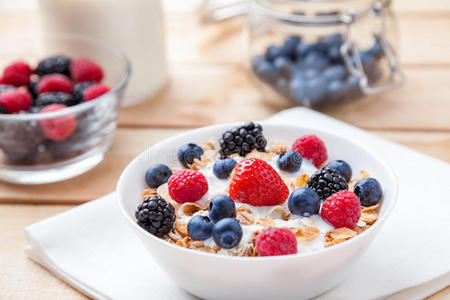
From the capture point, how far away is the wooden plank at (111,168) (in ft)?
3.96

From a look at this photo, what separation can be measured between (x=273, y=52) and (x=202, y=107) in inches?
8.7

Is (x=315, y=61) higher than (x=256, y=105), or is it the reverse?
(x=315, y=61)

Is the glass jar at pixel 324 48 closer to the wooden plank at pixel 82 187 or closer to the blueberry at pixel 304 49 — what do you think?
the blueberry at pixel 304 49

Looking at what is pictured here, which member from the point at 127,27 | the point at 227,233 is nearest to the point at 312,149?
the point at 227,233

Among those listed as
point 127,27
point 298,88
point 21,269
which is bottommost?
point 21,269

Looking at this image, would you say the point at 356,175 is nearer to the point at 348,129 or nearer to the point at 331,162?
the point at 331,162

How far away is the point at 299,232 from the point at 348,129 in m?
0.51

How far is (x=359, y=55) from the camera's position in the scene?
1.44 metres

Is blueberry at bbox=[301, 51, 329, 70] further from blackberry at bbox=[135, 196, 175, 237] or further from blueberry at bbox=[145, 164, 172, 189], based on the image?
blackberry at bbox=[135, 196, 175, 237]

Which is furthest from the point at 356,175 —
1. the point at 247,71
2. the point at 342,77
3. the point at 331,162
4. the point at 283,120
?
the point at 247,71

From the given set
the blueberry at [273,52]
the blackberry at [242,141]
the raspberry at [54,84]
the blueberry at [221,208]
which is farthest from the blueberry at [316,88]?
the blueberry at [221,208]

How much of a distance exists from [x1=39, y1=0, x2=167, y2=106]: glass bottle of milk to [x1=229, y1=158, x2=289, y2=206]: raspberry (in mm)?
689

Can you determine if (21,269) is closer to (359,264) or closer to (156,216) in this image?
(156,216)

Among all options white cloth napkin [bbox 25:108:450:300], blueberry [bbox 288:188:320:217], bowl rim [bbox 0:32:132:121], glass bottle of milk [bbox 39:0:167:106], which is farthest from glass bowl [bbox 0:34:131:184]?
blueberry [bbox 288:188:320:217]
